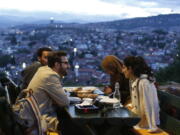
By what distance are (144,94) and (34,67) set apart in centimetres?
224

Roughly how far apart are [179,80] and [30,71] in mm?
4802

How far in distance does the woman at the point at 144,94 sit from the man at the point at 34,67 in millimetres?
1890

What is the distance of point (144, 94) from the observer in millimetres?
4152

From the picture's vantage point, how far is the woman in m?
4.16

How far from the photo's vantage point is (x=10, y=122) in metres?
3.45

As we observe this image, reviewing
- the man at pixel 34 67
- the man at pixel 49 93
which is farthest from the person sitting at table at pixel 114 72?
the man at pixel 49 93

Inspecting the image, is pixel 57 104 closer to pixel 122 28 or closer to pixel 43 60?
pixel 43 60

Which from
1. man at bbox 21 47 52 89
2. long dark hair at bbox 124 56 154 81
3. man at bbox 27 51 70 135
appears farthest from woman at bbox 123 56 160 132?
man at bbox 21 47 52 89

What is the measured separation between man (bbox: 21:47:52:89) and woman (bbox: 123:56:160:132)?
189 cm

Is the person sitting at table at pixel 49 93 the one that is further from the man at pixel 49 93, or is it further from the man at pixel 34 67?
the man at pixel 34 67

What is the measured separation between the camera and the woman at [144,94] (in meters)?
4.16

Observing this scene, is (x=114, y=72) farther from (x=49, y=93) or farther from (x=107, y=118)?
(x=107, y=118)

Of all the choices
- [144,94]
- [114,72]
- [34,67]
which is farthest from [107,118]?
[34,67]

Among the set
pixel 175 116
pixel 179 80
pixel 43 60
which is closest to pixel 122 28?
pixel 179 80
